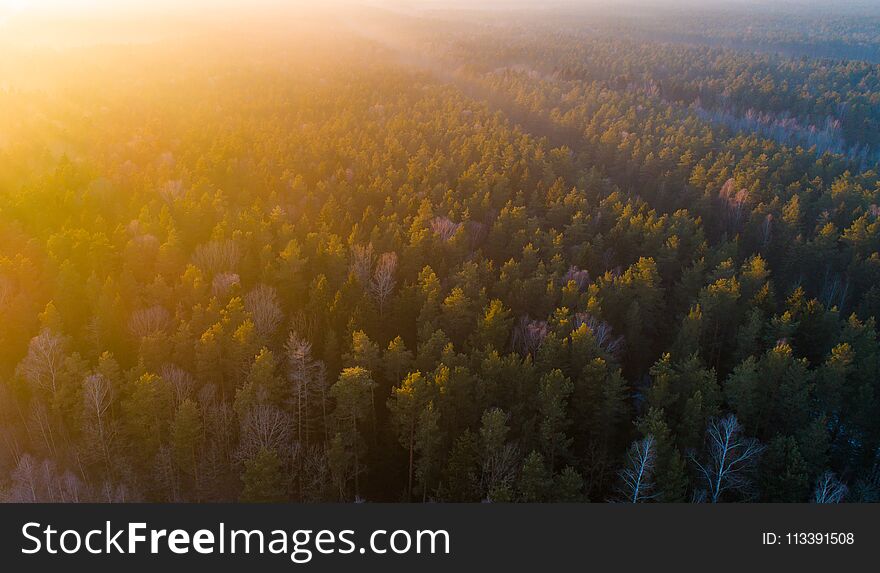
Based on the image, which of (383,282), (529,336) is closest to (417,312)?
(383,282)

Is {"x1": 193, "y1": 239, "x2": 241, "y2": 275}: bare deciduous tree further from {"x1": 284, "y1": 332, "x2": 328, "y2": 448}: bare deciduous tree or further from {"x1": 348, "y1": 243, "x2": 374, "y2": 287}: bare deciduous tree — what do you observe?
{"x1": 284, "y1": 332, "x2": 328, "y2": 448}: bare deciduous tree

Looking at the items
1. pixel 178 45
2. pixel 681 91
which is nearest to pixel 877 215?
pixel 681 91

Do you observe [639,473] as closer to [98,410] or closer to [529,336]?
[529,336]

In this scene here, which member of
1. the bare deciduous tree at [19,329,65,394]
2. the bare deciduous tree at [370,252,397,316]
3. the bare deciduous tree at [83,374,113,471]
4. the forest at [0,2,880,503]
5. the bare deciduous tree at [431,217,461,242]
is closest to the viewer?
the bare deciduous tree at [83,374,113,471]

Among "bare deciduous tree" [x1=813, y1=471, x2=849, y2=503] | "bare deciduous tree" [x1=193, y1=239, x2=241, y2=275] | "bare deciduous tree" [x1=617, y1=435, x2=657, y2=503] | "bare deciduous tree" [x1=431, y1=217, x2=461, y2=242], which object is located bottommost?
"bare deciduous tree" [x1=813, y1=471, x2=849, y2=503]

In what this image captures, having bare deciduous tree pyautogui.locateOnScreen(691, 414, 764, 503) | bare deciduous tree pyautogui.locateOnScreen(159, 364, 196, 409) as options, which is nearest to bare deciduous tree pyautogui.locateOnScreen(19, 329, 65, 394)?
bare deciduous tree pyautogui.locateOnScreen(159, 364, 196, 409)

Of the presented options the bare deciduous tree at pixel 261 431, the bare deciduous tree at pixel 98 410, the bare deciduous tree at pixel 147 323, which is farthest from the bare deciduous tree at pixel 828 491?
the bare deciduous tree at pixel 147 323

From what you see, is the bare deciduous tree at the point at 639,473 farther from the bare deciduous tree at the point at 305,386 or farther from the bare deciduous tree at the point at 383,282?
the bare deciduous tree at the point at 383,282

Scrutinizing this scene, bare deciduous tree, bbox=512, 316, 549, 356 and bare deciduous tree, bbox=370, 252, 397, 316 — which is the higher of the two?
bare deciduous tree, bbox=370, 252, 397, 316
